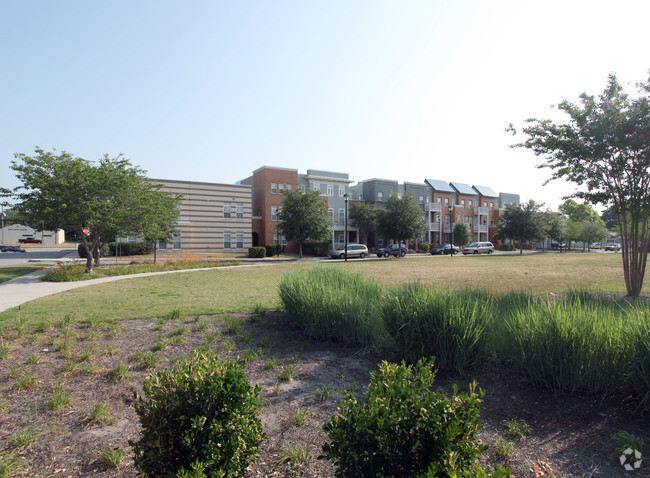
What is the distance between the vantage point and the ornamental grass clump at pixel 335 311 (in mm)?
6043

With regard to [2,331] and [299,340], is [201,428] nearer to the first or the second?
[299,340]

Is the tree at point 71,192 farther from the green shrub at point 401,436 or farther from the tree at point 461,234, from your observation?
the tree at point 461,234

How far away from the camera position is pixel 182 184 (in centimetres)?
4525

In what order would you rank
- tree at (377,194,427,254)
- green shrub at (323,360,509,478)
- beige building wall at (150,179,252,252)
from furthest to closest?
1. tree at (377,194,427,254)
2. beige building wall at (150,179,252,252)
3. green shrub at (323,360,509,478)

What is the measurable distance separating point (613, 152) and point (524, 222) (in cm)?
5168

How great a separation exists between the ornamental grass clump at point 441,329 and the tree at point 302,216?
3386 centimetres

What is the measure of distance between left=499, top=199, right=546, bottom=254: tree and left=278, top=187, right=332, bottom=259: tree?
34.3m

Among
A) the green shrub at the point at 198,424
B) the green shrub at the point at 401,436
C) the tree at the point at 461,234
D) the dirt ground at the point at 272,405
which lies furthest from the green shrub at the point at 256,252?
the green shrub at the point at 401,436

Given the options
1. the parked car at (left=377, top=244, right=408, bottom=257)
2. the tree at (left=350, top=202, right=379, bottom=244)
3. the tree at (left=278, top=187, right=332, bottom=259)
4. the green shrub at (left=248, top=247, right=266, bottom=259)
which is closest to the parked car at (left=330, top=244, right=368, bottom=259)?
the parked car at (left=377, top=244, right=408, bottom=257)

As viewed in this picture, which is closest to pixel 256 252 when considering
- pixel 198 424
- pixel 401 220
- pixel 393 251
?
pixel 393 251

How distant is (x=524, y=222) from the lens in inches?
2275

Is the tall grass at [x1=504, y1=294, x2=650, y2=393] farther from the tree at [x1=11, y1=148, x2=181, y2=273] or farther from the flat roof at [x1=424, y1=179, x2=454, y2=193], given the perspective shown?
the flat roof at [x1=424, y1=179, x2=454, y2=193]

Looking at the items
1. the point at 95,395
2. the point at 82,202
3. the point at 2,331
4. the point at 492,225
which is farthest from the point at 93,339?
the point at 492,225

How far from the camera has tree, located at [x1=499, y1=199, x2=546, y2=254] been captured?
5738cm
